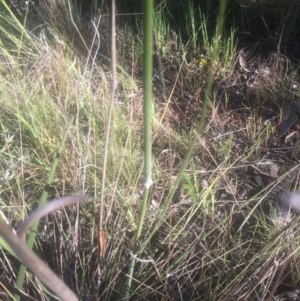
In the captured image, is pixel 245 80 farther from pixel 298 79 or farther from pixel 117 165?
pixel 117 165

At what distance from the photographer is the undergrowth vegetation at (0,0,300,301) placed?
3.34 feet

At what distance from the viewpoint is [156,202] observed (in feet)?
4.03

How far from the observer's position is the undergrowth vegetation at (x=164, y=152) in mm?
1017

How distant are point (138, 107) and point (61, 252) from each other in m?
0.66

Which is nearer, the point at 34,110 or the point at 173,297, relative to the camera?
the point at 173,297

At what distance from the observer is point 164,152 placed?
4.50ft

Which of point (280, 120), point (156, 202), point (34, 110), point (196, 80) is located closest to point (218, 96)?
point (196, 80)

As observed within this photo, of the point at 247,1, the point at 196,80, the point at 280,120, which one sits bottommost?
the point at 280,120

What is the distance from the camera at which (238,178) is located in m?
1.34

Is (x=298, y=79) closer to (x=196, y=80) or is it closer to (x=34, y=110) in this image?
(x=196, y=80)

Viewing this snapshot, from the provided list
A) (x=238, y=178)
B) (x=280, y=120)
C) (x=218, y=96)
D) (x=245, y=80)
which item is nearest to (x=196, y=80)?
(x=218, y=96)

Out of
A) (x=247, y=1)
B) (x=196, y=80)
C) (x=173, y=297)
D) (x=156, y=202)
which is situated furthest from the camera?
(x=247, y=1)

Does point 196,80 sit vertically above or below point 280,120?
above

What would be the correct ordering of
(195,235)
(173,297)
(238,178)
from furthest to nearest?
1. (238,178)
2. (195,235)
3. (173,297)
